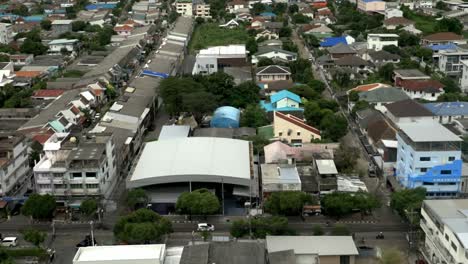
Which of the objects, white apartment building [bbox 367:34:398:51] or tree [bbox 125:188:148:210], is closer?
tree [bbox 125:188:148:210]

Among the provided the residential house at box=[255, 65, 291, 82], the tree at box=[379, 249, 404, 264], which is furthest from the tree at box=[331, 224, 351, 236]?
the residential house at box=[255, 65, 291, 82]

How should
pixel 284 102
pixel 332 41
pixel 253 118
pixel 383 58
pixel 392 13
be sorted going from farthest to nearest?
1. pixel 392 13
2. pixel 332 41
3. pixel 383 58
4. pixel 284 102
5. pixel 253 118

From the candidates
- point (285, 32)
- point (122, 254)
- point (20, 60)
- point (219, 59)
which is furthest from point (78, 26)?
point (122, 254)

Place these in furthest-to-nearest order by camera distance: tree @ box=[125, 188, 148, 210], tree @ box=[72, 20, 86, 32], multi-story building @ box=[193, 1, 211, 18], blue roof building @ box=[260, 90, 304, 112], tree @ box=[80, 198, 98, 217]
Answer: multi-story building @ box=[193, 1, 211, 18] < tree @ box=[72, 20, 86, 32] < blue roof building @ box=[260, 90, 304, 112] < tree @ box=[125, 188, 148, 210] < tree @ box=[80, 198, 98, 217]

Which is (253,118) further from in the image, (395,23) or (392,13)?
(392,13)

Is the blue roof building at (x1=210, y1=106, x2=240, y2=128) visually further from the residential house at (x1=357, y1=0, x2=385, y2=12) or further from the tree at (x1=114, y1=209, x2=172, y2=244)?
the residential house at (x1=357, y1=0, x2=385, y2=12)
